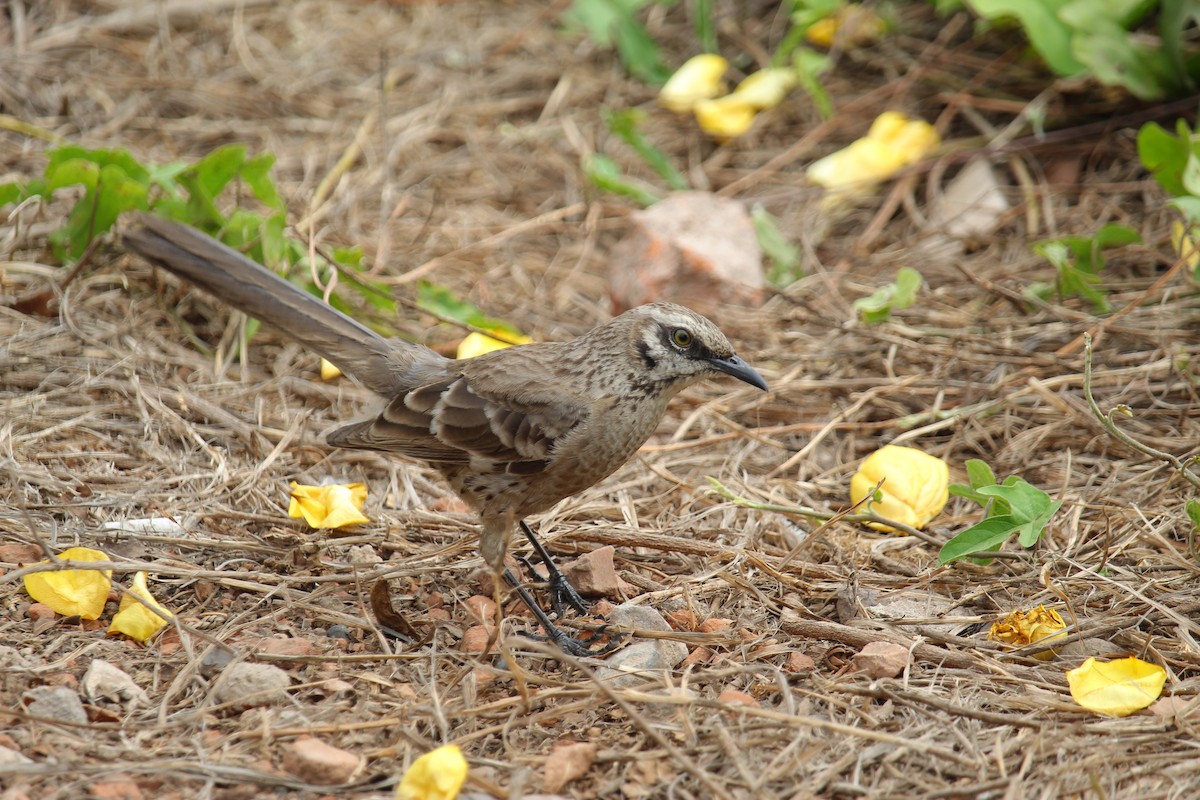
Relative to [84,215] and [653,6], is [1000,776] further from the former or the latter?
[653,6]

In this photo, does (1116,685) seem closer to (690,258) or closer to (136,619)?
(136,619)

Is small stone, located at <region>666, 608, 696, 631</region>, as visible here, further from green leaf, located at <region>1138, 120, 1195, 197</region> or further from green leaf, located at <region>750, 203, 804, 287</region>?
green leaf, located at <region>1138, 120, 1195, 197</region>

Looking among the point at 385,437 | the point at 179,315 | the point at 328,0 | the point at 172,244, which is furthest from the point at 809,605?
the point at 328,0

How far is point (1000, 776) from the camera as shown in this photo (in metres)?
3.27

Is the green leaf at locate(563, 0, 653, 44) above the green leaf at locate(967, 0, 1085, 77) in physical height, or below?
above

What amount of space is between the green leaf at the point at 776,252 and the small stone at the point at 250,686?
157 inches

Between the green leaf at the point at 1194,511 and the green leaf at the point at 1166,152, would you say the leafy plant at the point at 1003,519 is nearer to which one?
the green leaf at the point at 1194,511

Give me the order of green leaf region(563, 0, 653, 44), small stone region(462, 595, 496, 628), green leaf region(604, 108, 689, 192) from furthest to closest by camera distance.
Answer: green leaf region(563, 0, 653, 44) → green leaf region(604, 108, 689, 192) → small stone region(462, 595, 496, 628)

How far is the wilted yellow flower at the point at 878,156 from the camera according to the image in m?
7.26

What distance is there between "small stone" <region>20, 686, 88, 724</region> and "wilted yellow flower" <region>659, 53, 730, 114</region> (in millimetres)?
5774

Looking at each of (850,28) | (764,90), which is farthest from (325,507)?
(850,28)

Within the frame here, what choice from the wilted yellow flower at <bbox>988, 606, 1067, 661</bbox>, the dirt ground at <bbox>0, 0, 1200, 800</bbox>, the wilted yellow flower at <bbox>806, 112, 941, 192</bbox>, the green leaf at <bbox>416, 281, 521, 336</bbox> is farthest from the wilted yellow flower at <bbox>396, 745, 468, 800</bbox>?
the wilted yellow flower at <bbox>806, 112, 941, 192</bbox>

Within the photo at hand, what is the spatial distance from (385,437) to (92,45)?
4.66m

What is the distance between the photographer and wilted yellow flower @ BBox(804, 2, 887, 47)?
8.13 meters
